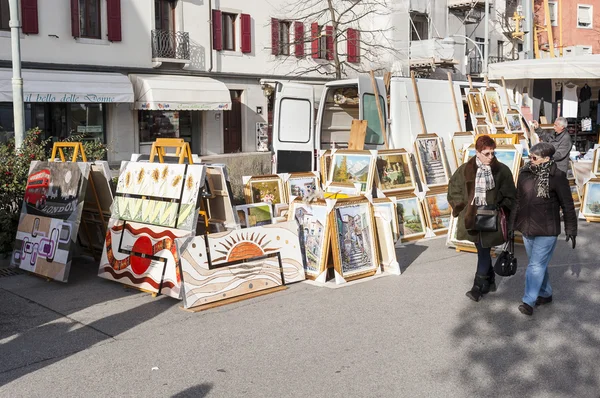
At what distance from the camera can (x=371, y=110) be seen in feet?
42.4

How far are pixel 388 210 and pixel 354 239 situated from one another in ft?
2.94

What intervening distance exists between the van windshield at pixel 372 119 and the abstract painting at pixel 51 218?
5793 millimetres

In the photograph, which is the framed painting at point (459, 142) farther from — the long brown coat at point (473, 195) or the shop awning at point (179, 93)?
the shop awning at point (179, 93)

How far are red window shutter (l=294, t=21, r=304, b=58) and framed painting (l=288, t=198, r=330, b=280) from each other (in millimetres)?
23323

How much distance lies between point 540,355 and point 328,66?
2754cm

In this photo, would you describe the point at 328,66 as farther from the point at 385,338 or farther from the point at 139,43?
the point at 385,338

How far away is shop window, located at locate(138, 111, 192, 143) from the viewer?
26.4 metres

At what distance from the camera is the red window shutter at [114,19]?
24469 millimetres

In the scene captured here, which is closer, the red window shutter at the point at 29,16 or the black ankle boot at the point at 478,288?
the black ankle boot at the point at 478,288

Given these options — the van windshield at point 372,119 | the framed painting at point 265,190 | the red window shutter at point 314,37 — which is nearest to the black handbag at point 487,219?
the framed painting at point 265,190

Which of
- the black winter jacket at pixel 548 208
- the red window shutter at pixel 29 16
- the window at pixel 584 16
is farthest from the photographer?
the window at pixel 584 16

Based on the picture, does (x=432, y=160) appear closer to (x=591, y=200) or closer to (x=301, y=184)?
(x=301, y=184)

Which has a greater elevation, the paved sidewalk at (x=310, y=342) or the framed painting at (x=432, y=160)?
the framed painting at (x=432, y=160)

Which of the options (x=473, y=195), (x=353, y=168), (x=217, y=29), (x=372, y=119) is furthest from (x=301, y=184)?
(x=217, y=29)
